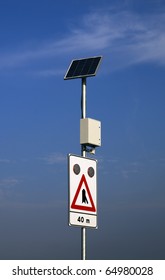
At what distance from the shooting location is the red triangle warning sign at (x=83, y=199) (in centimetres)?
1425

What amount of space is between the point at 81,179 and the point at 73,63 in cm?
402

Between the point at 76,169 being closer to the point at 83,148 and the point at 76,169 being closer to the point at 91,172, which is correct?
the point at 91,172

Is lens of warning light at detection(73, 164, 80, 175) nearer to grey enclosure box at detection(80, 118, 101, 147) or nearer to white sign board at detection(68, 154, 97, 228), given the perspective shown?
white sign board at detection(68, 154, 97, 228)

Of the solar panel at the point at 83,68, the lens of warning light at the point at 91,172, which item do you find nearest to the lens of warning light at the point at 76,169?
→ the lens of warning light at the point at 91,172

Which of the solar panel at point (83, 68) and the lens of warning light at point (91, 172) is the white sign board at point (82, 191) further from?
the solar panel at point (83, 68)

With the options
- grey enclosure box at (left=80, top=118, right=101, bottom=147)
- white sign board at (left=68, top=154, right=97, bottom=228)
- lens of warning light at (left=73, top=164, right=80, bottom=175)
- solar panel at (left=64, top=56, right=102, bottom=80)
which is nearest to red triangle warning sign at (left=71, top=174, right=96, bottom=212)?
white sign board at (left=68, top=154, right=97, bottom=228)

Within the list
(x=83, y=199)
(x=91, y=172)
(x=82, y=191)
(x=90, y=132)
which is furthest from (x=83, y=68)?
(x=83, y=199)

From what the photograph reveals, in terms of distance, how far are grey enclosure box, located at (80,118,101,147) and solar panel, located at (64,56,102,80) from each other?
132 cm

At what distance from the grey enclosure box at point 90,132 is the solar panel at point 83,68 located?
51.9 inches

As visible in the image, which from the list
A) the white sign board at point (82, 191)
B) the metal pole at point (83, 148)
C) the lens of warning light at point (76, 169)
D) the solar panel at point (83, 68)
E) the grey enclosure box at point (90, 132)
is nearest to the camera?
the white sign board at point (82, 191)
